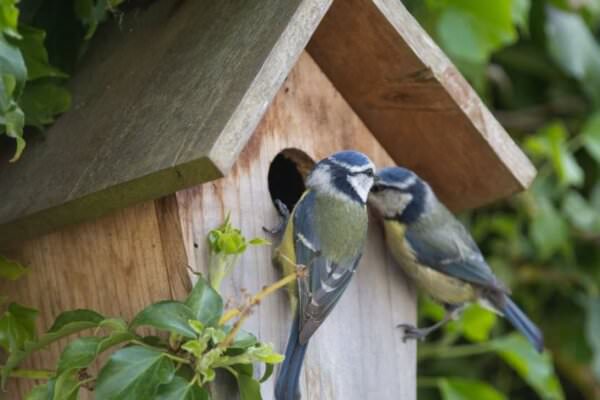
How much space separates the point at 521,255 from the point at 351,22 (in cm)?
136

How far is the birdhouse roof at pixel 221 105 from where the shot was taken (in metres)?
1.81

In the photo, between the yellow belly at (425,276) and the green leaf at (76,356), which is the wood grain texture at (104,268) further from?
the yellow belly at (425,276)

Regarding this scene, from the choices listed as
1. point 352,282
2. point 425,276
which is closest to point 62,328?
point 352,282

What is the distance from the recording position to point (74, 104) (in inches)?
87.7

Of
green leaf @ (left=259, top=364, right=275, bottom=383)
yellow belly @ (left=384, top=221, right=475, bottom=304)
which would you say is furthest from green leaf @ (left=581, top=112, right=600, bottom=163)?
green leaf @ (left=259, top=364, right=275, bottom=383)

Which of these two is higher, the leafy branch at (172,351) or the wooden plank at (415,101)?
the wooden plank at (415,101)

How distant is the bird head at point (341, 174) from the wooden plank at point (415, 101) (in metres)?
0.18

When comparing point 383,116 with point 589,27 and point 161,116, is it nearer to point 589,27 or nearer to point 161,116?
point 161,116

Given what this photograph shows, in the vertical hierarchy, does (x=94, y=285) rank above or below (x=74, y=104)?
below

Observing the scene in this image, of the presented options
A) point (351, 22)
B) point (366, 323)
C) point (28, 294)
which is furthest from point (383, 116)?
point (28, 294)

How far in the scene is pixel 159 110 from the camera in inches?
Result: 76.6

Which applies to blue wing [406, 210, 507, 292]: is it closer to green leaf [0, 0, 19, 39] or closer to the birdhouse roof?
the birdhouse roof

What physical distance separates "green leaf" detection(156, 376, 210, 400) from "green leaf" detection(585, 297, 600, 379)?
187 cm

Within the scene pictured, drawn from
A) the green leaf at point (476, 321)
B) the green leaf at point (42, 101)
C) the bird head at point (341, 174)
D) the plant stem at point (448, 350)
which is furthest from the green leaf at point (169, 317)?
the plant stem at point (448, 350)
